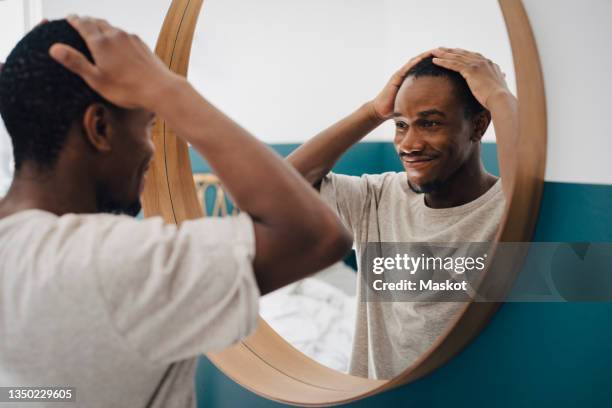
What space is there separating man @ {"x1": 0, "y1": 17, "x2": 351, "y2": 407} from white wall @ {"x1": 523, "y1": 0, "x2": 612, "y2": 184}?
0.94 ft

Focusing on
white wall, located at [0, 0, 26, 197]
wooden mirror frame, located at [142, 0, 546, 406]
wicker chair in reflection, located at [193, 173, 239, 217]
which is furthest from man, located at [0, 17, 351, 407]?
wicker chair in reflection, located at [193, 173, 239, 217]

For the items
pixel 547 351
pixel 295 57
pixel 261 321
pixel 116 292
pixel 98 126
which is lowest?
pixel 261 321

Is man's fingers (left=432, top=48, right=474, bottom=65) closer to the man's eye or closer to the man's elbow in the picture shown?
the man's eye

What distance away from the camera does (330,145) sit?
33.8 inches

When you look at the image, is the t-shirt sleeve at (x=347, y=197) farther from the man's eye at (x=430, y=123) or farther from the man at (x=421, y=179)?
the man's eye at (x=430, y=123)

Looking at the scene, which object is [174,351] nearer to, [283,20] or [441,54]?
[441,54]

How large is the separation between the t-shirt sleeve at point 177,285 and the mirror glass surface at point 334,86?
1.23 feet

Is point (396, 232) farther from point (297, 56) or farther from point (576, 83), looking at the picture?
A: point (297, 56)

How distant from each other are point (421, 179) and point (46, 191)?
0.50 m

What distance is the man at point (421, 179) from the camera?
0.65 m

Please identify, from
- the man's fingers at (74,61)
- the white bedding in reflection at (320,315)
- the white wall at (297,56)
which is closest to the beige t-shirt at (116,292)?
the man's fingers at (74,61)

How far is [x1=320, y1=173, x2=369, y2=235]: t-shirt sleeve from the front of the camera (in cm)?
85

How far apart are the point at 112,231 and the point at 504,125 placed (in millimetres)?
434

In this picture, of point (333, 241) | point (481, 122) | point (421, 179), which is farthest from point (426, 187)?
point (333, 241)
